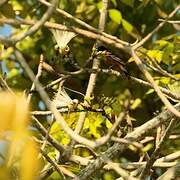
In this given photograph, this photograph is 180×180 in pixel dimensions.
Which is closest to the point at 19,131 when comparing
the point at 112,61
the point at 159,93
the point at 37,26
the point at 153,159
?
the point at 37,26

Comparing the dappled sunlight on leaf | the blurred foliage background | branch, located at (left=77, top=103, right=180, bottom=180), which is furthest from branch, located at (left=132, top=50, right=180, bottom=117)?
the blurred foliage background

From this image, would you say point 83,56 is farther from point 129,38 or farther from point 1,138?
point 1,138

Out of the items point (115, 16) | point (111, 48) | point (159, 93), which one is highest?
point (159, 93)

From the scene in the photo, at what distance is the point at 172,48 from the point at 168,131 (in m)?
0.69

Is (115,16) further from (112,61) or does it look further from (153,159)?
(153,159)

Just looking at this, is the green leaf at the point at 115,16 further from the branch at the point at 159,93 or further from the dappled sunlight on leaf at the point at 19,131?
the dappled sunlight on leaf at the point at 19,131

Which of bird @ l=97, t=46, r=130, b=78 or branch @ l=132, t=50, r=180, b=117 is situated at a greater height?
branch @ l=132, t=50, r=180, b=117

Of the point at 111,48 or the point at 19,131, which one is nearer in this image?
the point at 19,131

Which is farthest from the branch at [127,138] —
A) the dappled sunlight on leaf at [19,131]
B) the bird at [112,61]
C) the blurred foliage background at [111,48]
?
the blurred foliage background at [111,48]

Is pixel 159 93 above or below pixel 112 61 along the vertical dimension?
A: above

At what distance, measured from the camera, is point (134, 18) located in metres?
3.15

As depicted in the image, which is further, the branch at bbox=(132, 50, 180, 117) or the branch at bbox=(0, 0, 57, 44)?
the branch at bbox=(132, 50, 180, 117)

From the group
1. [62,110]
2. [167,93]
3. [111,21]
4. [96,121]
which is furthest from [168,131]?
[111,21]

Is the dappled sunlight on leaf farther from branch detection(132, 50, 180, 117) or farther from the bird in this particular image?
the bird
